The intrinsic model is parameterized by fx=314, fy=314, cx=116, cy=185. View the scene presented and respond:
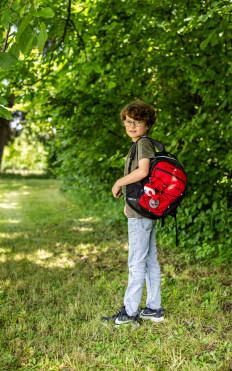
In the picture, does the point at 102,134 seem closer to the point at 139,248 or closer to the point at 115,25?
the point at 115,25

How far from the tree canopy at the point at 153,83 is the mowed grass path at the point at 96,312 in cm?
119

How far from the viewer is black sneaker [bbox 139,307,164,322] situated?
2.88m

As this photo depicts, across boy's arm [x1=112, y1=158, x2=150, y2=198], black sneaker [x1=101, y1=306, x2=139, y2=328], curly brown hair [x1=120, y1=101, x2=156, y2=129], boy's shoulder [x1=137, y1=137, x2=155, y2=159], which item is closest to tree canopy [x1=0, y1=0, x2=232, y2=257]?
curly brown hair [x1=120, y1=101, x2=156, y2=129]

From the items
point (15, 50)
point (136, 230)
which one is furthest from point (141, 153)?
point (15, 50)

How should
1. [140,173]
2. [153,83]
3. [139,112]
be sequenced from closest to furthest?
[140,173] < [139,112] < [153,83]

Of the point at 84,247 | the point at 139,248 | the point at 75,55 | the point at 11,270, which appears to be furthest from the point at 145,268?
the point at 75,55

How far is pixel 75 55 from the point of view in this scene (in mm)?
4590

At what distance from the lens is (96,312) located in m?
3.09

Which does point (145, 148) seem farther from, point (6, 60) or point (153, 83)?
point (153, 83)

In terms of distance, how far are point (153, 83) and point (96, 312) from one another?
408cm

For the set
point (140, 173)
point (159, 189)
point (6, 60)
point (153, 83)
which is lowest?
point (159, 189)

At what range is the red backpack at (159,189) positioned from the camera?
2.61 m

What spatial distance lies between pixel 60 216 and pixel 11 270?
13.8 ft

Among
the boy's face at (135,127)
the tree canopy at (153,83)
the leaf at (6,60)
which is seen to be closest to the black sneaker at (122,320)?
the boy's face at (135,127)
